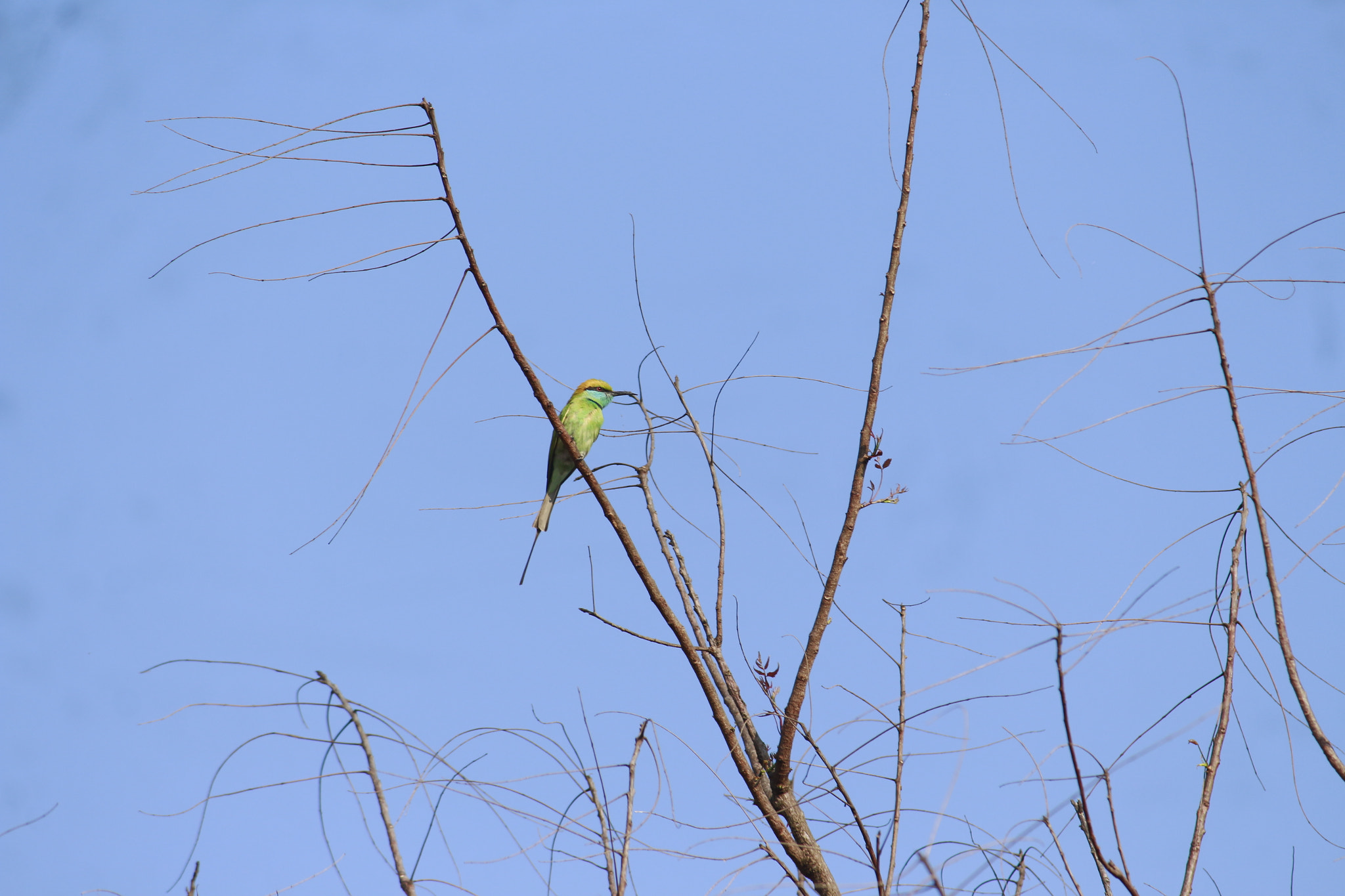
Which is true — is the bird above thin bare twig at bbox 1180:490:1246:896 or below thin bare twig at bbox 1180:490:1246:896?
above

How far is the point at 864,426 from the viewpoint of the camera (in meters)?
3.54

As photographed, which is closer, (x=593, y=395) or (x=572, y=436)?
(x=572, y=436)

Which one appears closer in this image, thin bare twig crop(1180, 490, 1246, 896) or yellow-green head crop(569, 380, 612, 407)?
thin bare twig crop(1180, 490, 1246, 896)

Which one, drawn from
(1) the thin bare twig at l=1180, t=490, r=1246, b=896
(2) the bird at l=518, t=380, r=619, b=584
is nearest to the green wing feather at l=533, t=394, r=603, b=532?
(2) the bird at l=518, t=380, r=619, b=584

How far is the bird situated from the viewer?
25.1 ft

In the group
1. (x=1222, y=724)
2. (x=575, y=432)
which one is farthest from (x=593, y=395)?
(x=1222, y=724)

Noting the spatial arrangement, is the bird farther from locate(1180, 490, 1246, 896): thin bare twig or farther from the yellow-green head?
locate(1180, 490, 1246, 896): thin bare twig

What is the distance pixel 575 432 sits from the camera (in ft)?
27.1

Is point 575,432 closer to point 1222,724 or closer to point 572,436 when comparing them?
point 572,436

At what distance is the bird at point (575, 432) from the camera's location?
7660mm

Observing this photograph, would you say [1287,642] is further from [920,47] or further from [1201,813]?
[920,47]

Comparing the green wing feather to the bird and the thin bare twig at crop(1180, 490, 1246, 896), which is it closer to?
the bird

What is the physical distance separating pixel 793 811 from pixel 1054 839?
41.5 inches

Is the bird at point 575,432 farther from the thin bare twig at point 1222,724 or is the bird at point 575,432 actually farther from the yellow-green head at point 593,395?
the thin bare twig at point 1222,724
